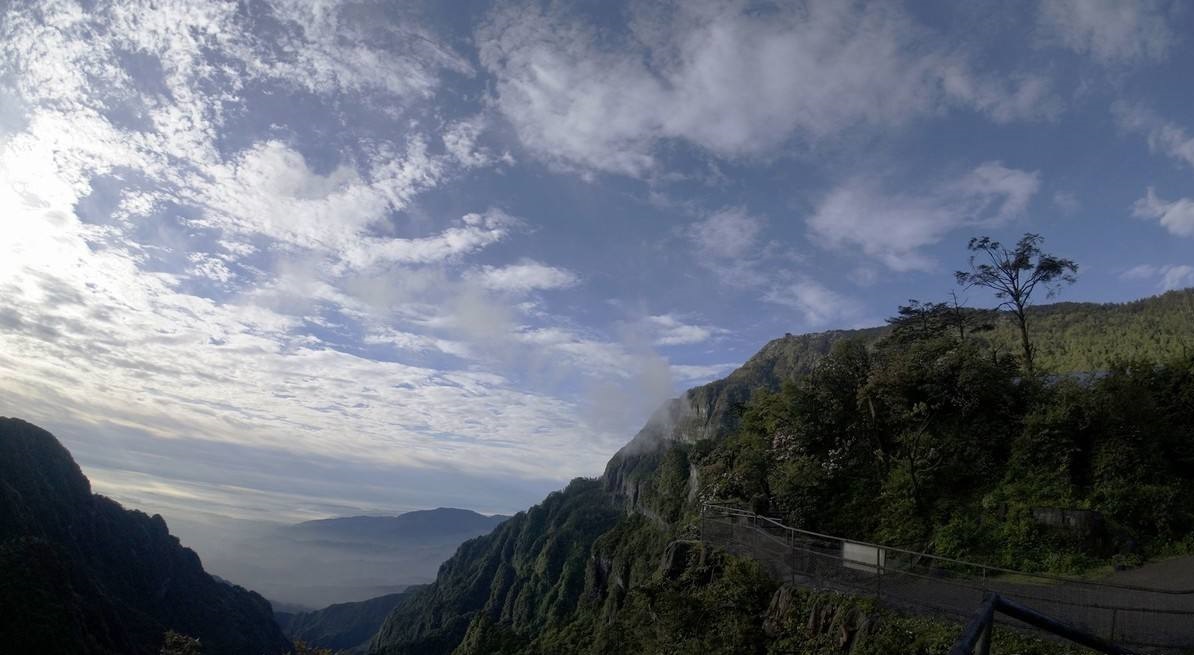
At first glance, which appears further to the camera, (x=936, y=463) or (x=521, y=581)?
(x=521, y=581)

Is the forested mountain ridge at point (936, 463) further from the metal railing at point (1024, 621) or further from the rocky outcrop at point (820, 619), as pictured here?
the metal railing at point (1024, 621)

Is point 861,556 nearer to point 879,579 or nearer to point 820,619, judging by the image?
point 879,579

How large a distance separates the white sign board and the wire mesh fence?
0.8 inches

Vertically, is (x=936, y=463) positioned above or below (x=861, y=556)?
above

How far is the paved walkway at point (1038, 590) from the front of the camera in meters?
10.1

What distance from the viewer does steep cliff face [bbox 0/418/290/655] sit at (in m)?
77.1

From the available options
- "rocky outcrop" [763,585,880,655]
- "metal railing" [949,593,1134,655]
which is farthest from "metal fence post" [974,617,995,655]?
"rocky outcrop" [763,585,880,655]

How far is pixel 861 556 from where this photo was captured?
14039 millimetres

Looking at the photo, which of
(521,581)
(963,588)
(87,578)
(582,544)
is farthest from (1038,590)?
(521,581)

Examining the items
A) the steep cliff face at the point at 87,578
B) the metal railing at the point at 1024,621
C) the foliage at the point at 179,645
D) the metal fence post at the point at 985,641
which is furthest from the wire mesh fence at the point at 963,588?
the steep cliff face at the point at 87,578

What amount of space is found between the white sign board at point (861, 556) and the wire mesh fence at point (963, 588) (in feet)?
0.07

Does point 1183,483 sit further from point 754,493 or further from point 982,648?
point 982,648

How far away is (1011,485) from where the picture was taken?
17828 millimetres

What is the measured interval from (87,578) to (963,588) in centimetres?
14656
